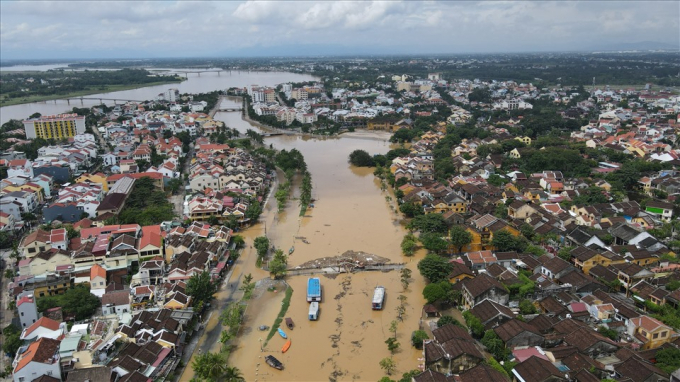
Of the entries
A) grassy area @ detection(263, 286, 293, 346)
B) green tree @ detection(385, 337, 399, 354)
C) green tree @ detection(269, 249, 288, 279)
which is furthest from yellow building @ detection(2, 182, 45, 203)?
green tree @ detection(385, 337, 399, 354)

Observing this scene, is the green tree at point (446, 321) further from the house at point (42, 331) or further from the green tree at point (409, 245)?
the house at point (42, 331)

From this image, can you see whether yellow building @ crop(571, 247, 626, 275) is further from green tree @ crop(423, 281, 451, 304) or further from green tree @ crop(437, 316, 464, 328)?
green tree @ crop(437, 316, 464, 328)

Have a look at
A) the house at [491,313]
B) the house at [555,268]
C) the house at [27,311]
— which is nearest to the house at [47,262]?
the house at [27,311]

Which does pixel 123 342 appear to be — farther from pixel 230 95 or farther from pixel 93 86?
pixel 93 86

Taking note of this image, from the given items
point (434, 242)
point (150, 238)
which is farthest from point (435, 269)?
point (150, 238)

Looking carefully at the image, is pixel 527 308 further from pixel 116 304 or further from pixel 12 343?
pixel 12 343

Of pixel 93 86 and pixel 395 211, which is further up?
pixel 93 86

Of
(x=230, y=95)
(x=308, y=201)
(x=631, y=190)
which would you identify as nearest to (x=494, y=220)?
(x=308, y=201)
